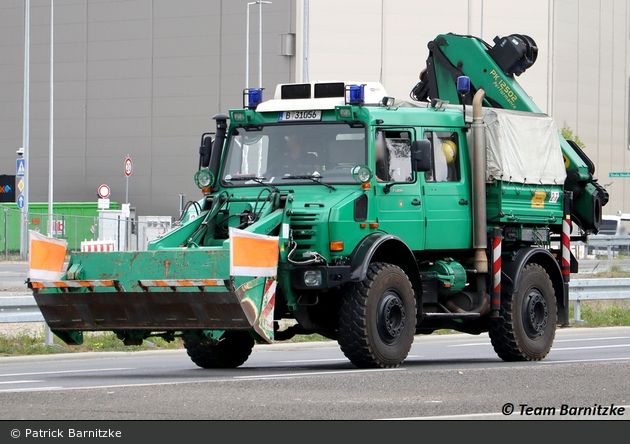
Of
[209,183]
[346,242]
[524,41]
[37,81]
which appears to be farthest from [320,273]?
[37,81]

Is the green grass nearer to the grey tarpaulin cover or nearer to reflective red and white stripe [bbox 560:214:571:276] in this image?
reflective red and white stripe [bbox 560:214:571:276]

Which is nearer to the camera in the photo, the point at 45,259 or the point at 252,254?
the point at 252,254

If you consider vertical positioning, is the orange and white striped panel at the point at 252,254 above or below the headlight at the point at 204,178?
below

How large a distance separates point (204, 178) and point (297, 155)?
110 cm

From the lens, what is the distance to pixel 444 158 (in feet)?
45.7

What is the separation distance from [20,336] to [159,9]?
48978mm

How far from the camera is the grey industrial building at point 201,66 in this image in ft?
197

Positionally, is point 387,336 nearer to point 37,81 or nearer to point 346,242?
point 346,242

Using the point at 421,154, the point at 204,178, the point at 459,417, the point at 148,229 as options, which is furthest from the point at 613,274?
the point at 459,417

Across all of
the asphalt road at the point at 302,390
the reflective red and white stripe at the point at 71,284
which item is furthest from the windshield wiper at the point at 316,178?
the reflective red and white stripe at the point at 71,284

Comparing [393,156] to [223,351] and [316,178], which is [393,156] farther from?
[223,351]

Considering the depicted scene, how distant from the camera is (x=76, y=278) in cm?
1209

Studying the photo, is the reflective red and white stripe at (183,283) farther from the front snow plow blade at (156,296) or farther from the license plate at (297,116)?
the license plate at (297,116)

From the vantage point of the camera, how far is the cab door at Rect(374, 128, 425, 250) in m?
12.9
